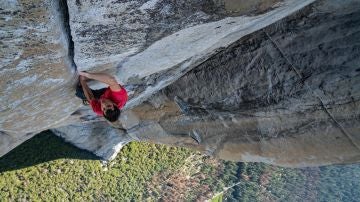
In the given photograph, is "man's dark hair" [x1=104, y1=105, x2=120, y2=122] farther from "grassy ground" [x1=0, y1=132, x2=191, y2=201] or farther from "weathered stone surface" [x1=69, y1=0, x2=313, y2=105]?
"grassy ground" [x1=0, y1=132, x2=191, y2=201]

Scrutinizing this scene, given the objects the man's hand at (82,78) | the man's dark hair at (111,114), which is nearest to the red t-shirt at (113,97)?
the man's dark hair at (111,114)

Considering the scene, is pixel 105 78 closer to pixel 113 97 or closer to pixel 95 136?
pixel 113 97

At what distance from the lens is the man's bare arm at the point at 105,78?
453 cm

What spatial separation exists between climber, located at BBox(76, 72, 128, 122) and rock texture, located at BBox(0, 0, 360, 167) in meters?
0.15

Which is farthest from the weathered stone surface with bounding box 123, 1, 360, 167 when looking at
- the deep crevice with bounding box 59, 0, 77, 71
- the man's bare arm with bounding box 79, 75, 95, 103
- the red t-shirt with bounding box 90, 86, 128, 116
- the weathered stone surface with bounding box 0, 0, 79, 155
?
the deep crevice with bounding box 59, 0, 77, 71

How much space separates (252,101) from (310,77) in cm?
97

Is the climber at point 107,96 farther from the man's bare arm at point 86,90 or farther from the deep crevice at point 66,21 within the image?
the deep crevice at point 66,21

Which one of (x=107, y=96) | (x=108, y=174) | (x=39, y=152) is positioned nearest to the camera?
(x=107, y=96)

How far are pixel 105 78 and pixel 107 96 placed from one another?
402 mm

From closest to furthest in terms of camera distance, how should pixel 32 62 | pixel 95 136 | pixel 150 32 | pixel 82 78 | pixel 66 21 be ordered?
pixel 66 21 → pixel 32 62 → pixel 150 32 → pixel 82 78 → pixel 95 136

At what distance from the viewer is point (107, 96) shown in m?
5.15

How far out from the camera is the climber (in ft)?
16.1

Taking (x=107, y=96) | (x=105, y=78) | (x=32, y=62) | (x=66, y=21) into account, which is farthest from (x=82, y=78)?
(x=66, y=21)

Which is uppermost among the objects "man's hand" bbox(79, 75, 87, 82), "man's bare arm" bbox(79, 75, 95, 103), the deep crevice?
the deep crevice
